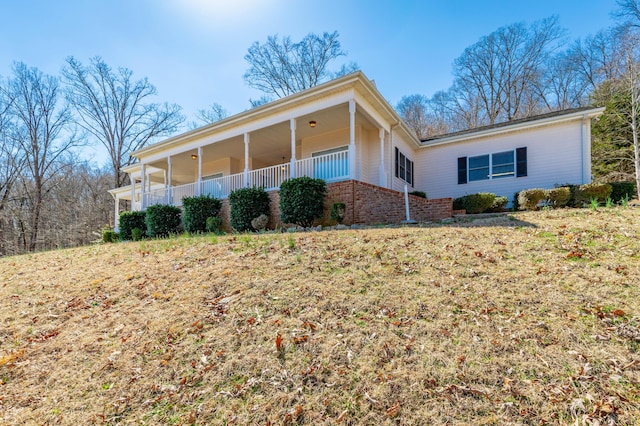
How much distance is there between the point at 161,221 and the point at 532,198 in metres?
12.9

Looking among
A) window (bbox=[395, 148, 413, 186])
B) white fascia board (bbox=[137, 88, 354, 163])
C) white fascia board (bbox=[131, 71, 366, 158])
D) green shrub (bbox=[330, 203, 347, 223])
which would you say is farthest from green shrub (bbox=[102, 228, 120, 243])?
window (bbox=[395, 148, 413, 186])

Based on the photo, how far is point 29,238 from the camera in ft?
81.8

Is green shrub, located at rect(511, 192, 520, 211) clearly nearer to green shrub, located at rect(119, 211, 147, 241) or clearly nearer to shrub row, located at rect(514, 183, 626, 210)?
shrub row, located at rect(514, 183, 626, 210)

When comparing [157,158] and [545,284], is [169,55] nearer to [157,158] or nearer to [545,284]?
[157,158]

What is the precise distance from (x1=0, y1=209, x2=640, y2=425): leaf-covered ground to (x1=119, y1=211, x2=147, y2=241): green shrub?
8.49 metres

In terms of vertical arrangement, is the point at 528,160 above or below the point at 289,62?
below

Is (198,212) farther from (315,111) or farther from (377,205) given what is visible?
(377,205)

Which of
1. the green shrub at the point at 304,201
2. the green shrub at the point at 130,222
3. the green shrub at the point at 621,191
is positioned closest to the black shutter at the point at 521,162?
the green shrub at the point at 621,191

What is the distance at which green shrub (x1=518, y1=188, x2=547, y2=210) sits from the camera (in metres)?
9.59

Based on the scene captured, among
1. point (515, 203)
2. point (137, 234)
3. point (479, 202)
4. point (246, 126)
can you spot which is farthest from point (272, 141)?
point (515, 203)

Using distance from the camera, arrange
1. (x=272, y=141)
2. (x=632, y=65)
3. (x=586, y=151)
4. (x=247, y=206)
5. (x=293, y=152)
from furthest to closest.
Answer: (x=632, y=65), (x=272, y=141), (x=586, y=151), (x=247, y=206), (x=293, y=152)

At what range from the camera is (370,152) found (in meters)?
11.7

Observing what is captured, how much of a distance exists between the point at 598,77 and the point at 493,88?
634 centimetres

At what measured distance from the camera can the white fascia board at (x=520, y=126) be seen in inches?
419
